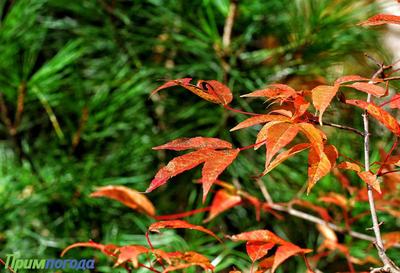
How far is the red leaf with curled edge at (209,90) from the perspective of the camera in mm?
430

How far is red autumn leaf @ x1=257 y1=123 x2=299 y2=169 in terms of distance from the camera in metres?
0.39

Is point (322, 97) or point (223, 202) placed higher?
Result: point (322, 97)

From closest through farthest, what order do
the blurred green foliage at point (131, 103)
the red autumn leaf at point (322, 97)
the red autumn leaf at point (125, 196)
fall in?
1. the red autumn leaf at point (322, 97)
2. the red autumn leaf at point (125, 196)
3. the blurred green foliage at point (131, 103)

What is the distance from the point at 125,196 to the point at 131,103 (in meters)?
0.31

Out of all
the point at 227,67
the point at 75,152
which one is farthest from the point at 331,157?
the point at 75,152

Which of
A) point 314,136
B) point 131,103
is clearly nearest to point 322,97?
point 314,136

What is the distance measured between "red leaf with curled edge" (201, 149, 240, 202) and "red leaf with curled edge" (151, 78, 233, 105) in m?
0.05

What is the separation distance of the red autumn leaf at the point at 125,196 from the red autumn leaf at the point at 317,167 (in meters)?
0.32

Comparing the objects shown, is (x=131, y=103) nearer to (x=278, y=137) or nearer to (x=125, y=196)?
(x=125, y=196)

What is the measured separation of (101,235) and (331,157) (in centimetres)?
61

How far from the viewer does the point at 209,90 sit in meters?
0.45

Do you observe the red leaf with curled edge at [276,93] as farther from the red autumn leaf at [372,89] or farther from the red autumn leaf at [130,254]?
the red autumn leaf at [130,254]

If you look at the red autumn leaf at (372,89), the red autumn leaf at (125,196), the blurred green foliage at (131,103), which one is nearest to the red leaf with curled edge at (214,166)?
the red autumn leaf at (372,89)

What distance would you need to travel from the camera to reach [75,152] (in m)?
0.97
